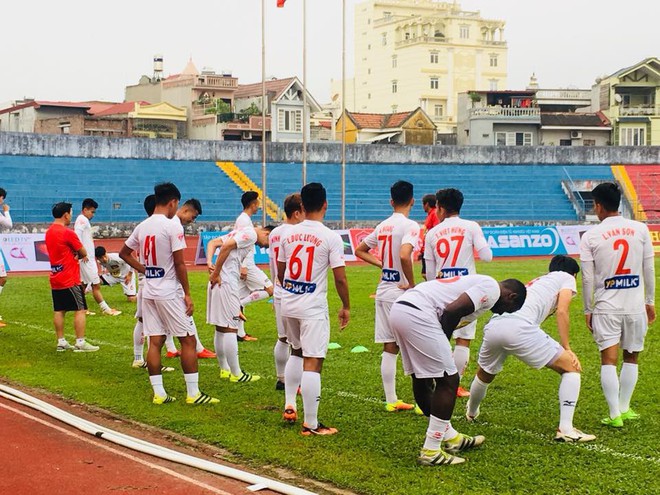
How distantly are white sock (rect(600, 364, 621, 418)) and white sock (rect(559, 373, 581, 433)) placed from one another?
0.68 meters

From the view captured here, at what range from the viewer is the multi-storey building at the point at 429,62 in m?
98.4

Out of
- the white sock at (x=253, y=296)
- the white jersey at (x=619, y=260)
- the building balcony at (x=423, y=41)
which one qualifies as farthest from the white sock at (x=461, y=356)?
the building balcony at (x=423, y=41)

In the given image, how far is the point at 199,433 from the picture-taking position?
336 inches

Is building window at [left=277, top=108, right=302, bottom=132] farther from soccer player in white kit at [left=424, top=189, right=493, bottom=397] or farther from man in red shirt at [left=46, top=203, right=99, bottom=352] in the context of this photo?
soccer player in white kit at [left=424, top=189, right=493, bottom=397]

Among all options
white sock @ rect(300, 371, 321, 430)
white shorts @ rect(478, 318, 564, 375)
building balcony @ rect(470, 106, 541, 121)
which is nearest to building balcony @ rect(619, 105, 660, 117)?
building balcony @ rect(470, 106, 541, 121)

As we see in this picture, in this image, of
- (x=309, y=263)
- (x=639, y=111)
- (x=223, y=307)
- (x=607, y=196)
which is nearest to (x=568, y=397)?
(x=607, y=196)

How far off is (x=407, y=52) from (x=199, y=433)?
312 ft

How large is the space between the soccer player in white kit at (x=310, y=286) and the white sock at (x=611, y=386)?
2.46 meters

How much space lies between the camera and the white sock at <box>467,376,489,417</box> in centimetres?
853

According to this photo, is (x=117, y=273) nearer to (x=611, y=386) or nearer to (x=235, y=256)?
(x=235, y=256)

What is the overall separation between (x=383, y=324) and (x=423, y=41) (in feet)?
302

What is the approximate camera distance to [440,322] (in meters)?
7.38

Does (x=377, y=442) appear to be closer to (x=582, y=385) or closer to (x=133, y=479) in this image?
(x=133, y=479)

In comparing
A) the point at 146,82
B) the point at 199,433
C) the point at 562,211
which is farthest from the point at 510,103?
the point at 199,433
